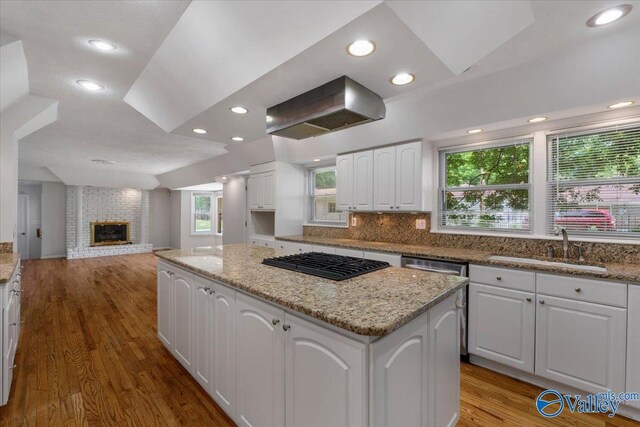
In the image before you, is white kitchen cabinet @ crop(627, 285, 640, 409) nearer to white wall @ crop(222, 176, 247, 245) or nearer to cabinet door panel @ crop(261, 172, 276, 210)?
cabinet door panel @ crop(261, 172, 276, 210)

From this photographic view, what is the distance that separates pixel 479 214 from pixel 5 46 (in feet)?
13.5

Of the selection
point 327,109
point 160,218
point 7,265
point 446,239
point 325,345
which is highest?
point 327,109

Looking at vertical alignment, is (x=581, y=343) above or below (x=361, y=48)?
below

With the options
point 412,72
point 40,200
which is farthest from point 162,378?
point 40,200

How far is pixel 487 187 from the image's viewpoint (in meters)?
3.08

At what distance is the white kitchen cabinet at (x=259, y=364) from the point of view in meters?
1.37

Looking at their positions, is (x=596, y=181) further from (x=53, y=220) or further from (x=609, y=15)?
(x=53, y=220)

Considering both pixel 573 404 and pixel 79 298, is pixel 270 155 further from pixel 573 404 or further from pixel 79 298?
pixel 573 404

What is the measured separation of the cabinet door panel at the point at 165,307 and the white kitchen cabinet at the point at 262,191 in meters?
2.16

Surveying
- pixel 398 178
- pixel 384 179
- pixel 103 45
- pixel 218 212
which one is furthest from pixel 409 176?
pixel 218 212

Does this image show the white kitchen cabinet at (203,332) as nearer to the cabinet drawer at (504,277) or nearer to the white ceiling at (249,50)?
the white ceiling at (249,50)

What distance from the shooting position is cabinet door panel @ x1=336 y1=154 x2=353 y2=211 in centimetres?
381

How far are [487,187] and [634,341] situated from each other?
1681 millimetres

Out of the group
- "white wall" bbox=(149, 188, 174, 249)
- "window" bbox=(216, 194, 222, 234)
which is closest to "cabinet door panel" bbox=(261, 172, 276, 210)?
"window" bbox=(216, 194, 222, 234)
